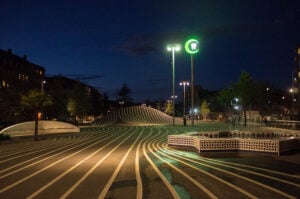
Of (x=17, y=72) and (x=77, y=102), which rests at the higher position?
(x=17, y=72)

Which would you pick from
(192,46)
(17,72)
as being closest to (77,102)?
(17,72)

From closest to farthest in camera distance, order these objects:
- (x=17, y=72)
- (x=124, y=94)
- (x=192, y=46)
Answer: (x=192, y=46) → (x=17, y=72) → (x=124, y=94)

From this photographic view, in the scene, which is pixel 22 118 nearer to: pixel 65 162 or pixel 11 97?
pixel 11 97

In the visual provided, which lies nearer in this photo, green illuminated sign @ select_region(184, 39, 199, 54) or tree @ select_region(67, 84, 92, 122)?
green illuminated sign @ select_region(184, 39, 199, 54)

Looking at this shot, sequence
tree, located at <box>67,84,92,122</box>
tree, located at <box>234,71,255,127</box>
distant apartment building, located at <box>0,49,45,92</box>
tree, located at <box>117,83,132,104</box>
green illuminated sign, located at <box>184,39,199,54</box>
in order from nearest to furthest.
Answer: green illuminated sign, located at <box>184,39,199,54</box>, tree, located at <box>234,71,255,127</box>, tree, located at <box>67,84,92,122</box>, distant apartment building, located at <box>0,49,45,92</box>, tree, located at <box>117,83,132,104</box>

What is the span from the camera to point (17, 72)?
99.0 meters

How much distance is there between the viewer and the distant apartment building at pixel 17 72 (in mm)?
90438

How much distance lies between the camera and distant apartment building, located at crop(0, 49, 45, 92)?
9044 cm

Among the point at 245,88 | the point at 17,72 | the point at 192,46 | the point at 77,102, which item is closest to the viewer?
the point at 192,46

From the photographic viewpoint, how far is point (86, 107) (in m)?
80.7

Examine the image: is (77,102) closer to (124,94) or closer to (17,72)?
(17,72)

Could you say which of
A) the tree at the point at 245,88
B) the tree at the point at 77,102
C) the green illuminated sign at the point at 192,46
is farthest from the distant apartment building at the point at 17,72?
the green illuminated sign at the point at 192,46

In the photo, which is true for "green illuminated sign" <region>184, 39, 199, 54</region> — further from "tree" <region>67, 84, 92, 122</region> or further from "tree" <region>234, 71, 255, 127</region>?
"tree" <region>67, 84, 92, 122</region>

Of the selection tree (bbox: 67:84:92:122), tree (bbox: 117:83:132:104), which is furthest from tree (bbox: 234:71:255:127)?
tree (bbox: 117:83:132:104)
